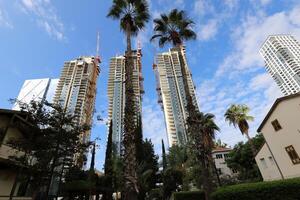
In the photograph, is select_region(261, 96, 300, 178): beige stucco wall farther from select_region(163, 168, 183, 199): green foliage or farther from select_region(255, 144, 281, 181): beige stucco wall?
select_region(163, 168, 183, 199): green foliage

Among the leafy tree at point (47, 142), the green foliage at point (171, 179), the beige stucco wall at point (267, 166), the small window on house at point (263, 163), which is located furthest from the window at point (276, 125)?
the green foliage at point (171, 179)

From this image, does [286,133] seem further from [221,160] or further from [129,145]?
[221,160]

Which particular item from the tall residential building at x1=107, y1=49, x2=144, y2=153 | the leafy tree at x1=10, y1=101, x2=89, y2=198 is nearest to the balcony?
the leafy tree at x1=10, y1=101, x2=89, y2=198

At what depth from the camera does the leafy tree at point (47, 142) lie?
17.0 metres

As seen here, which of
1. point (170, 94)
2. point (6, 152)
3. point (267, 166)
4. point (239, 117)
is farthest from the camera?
point (170, 94)

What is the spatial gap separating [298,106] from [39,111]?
84.7ft

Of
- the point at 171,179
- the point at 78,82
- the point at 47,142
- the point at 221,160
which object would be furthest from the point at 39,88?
the point at 47,142

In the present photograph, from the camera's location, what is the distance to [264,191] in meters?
15.6

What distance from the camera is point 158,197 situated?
42.1 meters

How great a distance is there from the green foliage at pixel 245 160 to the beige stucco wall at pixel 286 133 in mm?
16191

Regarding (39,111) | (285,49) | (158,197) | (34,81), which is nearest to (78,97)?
(34,81)

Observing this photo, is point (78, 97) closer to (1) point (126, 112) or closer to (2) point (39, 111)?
(2) point (39, 111)

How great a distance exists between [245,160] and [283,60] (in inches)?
4886

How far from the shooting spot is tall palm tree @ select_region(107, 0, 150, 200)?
11.0m
